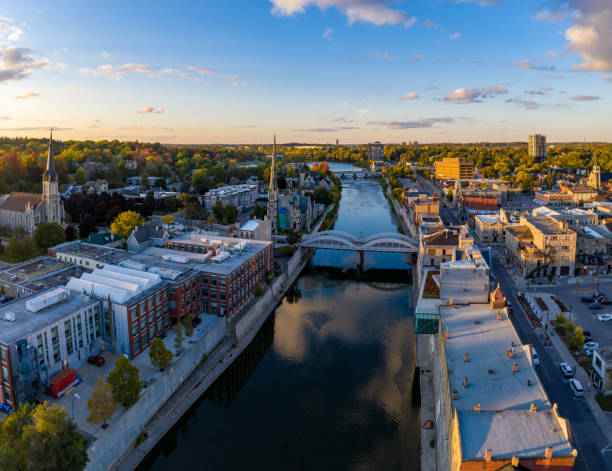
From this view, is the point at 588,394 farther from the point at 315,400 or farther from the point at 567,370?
Answer: the point at 315,400

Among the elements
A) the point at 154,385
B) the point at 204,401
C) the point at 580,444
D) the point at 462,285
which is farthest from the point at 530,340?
the point at 154,385

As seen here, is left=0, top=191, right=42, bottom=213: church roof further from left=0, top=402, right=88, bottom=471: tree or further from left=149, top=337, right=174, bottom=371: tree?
left=0, top=402, right=88, bottom=471: tree

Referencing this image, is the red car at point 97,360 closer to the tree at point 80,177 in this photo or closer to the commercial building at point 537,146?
the tree at point 80,177

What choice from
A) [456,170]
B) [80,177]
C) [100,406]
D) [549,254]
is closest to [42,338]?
[100,406]

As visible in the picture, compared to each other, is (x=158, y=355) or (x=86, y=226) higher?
(x=86, y=226)

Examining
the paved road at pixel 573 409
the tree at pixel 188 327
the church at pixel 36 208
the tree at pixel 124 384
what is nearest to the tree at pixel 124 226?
the church at pixel 36 208

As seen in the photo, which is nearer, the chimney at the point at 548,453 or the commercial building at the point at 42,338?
the chimney at the point at 548,453
